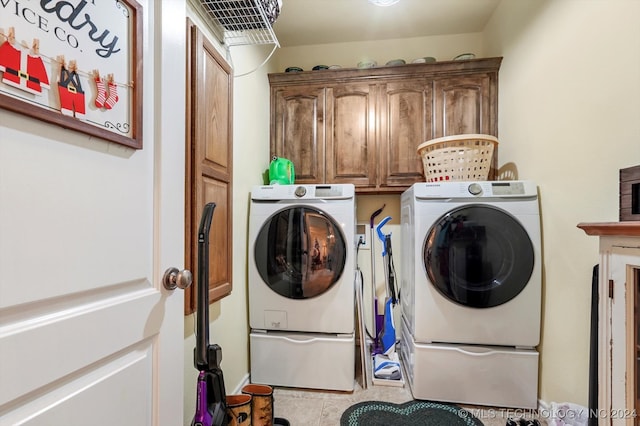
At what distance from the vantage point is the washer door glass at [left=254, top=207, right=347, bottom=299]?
190cm

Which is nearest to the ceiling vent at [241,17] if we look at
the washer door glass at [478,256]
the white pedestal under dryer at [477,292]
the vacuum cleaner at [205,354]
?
the vacuum cleaner at [205,354]

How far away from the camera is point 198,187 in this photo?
1316 mm

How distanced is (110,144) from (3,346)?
41 centimetres

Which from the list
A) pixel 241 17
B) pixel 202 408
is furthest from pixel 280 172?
pixel 202 408

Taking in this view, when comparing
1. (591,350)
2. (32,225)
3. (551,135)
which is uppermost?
(551,135)

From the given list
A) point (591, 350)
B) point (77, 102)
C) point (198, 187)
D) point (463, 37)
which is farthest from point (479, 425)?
point (463, 37)

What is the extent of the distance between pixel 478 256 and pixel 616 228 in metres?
0.91

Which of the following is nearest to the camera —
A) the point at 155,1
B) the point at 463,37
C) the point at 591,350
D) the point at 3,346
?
the point at 3,346

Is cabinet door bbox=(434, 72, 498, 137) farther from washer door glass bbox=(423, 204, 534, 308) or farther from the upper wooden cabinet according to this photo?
washer door glass bbox=(423, 204, 534, 308)

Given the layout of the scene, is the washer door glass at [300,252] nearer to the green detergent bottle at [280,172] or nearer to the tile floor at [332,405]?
the green detergent bottle at [280,172]

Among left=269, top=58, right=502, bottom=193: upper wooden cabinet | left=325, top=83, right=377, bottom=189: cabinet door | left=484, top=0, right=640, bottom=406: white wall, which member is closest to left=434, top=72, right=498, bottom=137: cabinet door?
left=269, top=58, right=502, bottom=193: upper wooden cabinet

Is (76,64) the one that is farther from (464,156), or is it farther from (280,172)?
(464,156)

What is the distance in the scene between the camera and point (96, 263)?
0.63 meters

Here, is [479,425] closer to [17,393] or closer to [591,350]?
[591,350]
